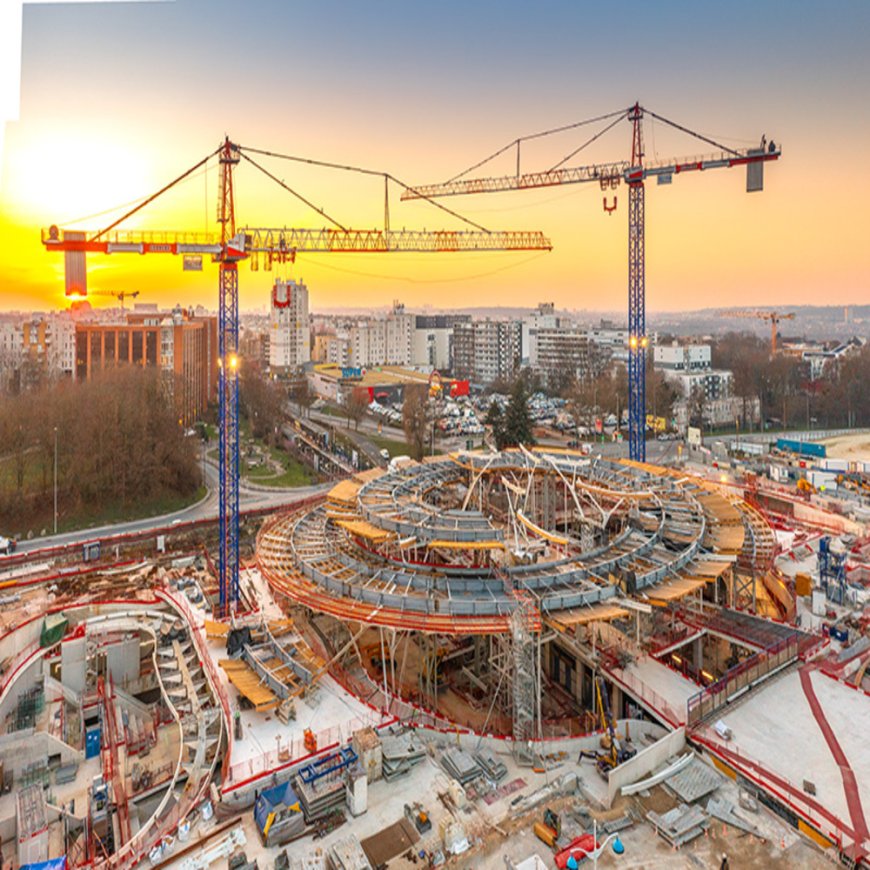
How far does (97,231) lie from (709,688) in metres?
18.7

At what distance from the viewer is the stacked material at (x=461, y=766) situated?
866 centimetres

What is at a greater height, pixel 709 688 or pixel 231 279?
pixel 231 279

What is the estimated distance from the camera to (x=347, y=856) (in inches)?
277

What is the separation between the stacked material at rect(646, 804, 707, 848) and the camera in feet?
23.7

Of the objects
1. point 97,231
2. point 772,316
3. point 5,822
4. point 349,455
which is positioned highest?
point 772,316

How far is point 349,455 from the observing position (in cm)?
3428

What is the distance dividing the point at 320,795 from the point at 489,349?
64686 millimetres

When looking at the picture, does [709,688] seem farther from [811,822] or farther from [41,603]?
[41,603]

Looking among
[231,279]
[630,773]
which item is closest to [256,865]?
[630,773]

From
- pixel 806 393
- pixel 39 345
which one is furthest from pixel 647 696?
pixel 39 345

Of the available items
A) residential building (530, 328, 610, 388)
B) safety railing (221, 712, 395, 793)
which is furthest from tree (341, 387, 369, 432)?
safety railing (221, 712, 395, 793)

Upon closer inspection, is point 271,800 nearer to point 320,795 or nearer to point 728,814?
point 320,795

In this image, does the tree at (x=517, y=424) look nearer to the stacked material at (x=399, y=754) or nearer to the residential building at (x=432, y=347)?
the stacked material at (x=399, y=754)

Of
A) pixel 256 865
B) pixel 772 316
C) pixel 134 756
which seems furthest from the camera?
pixel 772 316
